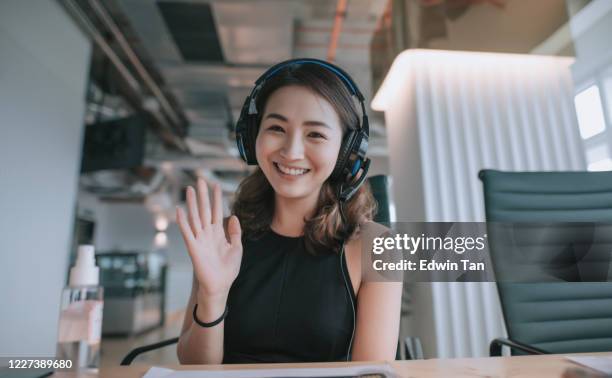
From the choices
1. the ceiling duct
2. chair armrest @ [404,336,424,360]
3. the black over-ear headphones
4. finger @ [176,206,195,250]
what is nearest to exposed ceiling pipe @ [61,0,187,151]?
the ceiling duct

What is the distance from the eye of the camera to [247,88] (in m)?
3.63

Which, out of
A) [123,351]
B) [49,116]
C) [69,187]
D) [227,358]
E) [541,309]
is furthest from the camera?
[123,351]

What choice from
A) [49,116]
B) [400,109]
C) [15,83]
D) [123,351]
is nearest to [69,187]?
[49,116]

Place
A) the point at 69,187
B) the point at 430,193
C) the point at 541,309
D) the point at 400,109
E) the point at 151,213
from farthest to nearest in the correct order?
the point at 151,213 < the point at 69,187 < the point at 400,109 < the point at 430,193 < the point at 541,309

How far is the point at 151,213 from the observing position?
334 inches

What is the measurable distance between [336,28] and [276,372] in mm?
2894

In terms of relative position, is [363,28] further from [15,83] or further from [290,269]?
[290,269]

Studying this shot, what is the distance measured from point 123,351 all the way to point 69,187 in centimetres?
172

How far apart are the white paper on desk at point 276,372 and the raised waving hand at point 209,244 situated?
0.14m

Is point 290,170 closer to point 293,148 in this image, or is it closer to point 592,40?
point 293,148

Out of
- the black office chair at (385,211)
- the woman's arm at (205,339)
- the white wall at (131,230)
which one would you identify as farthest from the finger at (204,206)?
the white wall at (131,230)

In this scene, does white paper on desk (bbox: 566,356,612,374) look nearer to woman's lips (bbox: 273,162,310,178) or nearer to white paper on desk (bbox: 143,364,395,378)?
white paper on desk (bbox: 143,364,395,378)

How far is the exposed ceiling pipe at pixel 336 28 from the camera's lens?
2.60 meters

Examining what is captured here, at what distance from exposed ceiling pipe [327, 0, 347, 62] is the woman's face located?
2.20 metres
